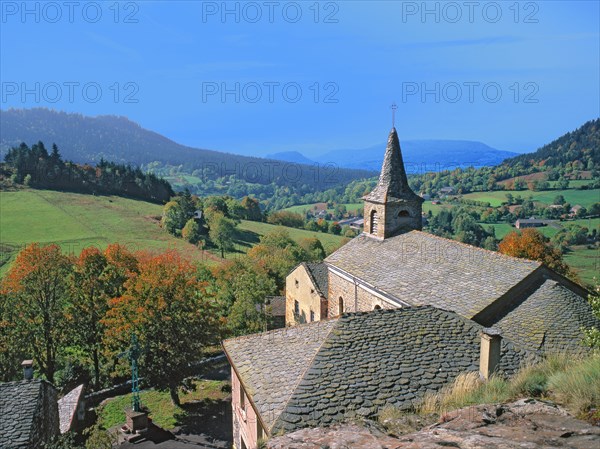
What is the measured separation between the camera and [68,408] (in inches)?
953

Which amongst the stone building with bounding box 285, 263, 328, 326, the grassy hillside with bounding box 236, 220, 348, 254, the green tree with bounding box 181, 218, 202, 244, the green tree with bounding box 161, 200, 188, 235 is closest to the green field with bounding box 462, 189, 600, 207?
the grassy hillside with bounding box 236, 220, 348, 254

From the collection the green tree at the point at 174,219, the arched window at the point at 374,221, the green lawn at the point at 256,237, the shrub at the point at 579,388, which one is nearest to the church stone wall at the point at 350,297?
the arched window at the point at 374,221

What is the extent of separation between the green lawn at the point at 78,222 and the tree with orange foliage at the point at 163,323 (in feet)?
114

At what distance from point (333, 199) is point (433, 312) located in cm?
12603

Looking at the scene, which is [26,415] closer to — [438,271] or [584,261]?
[438,271]

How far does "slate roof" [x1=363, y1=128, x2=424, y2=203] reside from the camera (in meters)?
26.6

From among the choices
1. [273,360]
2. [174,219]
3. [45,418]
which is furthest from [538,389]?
[174,219]

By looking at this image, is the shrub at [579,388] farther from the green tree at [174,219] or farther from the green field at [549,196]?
the green field at [549,196]

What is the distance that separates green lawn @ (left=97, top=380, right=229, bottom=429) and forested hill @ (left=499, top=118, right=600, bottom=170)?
11499cm

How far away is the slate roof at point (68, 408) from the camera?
22406 millimetres

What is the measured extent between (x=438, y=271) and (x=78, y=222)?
6450cm

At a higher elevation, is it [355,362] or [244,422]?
[355,362]

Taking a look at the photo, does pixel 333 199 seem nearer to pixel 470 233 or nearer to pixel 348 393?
pixel 470 233

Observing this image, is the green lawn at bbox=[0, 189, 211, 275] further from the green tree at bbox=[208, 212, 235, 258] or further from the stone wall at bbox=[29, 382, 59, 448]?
the stone wall at bbox=[29, 382, 59, 448]
